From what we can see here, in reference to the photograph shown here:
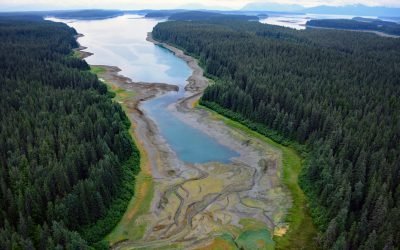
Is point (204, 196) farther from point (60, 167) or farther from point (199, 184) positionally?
point (60, 167)

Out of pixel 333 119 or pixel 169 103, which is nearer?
pixel 333 119

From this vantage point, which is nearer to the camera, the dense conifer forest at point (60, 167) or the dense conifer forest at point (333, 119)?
the dense conifer forest at point (60, 167)

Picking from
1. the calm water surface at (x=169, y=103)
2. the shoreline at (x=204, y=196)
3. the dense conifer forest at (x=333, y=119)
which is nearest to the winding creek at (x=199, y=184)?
the shoreline at (x=204, y=196)

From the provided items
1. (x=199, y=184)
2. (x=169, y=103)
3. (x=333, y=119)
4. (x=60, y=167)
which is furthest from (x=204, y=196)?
(x=169, y=103)

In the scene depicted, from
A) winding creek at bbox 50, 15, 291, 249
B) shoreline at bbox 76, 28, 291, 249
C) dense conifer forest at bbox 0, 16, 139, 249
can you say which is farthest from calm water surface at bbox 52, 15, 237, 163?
dense conifer forest at bbox 0, 16, 139, 249

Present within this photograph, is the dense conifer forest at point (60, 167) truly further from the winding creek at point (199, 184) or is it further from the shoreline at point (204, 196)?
the winding creek at point (199, 184)

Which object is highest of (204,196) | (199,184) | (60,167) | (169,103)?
(60,167)
